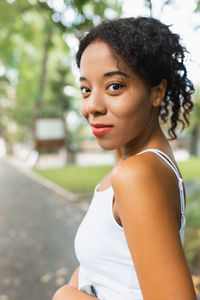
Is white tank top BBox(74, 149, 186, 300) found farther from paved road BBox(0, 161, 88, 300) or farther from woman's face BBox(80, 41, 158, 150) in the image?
paved road BBox(0, 161, 88, 300)

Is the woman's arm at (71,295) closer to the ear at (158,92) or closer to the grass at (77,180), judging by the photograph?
the ear at (158,92)

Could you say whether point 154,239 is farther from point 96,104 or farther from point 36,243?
point 36,243

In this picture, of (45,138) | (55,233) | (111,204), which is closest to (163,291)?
(111,204)

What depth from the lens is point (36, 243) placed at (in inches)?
201

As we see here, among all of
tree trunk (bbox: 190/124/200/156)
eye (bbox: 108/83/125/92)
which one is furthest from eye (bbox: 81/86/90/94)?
tree trunk (bbox: 190/124/200/156)

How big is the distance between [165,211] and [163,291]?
0.19 metres

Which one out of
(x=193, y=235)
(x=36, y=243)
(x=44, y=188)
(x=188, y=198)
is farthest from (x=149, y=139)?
(x=44, y=188)

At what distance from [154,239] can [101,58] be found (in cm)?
58

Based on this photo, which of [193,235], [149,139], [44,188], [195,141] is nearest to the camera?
[149,139]

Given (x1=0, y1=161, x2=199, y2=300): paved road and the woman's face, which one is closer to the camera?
the woman's face

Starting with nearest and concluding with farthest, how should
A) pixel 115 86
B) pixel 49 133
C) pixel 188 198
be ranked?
pixel 115 86 → pixel 188 198 → pixel 49 133

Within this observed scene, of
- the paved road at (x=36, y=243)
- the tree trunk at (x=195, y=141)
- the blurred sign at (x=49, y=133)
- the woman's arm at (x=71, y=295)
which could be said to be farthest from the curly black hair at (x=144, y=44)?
the tree trunk at (x=195, y=141)

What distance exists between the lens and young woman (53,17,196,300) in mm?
764

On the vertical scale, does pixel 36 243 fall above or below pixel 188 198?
below
